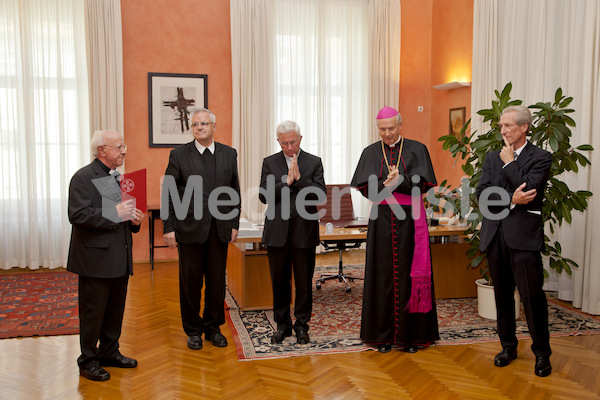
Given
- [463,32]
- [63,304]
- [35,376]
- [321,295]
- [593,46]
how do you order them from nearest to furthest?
[35,376], [593,46], [63,304], [321,295], [463,32]

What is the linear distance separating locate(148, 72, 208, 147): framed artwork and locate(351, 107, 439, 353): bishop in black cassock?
4311 millimetres

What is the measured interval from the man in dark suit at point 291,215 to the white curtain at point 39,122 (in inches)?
171

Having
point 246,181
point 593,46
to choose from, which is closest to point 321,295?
point 246,181

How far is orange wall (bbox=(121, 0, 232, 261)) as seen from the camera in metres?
7.59

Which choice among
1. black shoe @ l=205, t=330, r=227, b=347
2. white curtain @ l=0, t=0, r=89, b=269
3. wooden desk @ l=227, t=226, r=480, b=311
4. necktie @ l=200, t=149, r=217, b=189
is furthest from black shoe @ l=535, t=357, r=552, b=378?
white curtain @ l=0, t=0, r=89, b=269

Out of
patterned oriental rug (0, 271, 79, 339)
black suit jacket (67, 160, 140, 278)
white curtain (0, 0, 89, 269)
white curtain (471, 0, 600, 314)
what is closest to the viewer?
black suit jacket (67, 160, 140, 278)

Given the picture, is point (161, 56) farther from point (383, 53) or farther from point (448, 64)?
point (448, 64)

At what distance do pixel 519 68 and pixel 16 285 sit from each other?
6486 millimetres

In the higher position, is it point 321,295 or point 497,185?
point 497,185

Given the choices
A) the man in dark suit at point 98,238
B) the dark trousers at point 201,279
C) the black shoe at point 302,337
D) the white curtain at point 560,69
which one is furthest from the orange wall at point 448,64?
the man in dark suit at point 98,238

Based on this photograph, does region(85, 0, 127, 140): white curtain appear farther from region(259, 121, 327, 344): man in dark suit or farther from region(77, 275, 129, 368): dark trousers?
region(77, 275, 129, 368): dark trousers

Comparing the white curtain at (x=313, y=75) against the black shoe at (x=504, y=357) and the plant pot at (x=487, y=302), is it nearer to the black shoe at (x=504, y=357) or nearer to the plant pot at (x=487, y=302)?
the plant pot at (x=487, y=302)

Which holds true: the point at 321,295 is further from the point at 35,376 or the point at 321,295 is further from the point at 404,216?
the point at 35,376

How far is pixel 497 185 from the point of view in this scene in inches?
148
